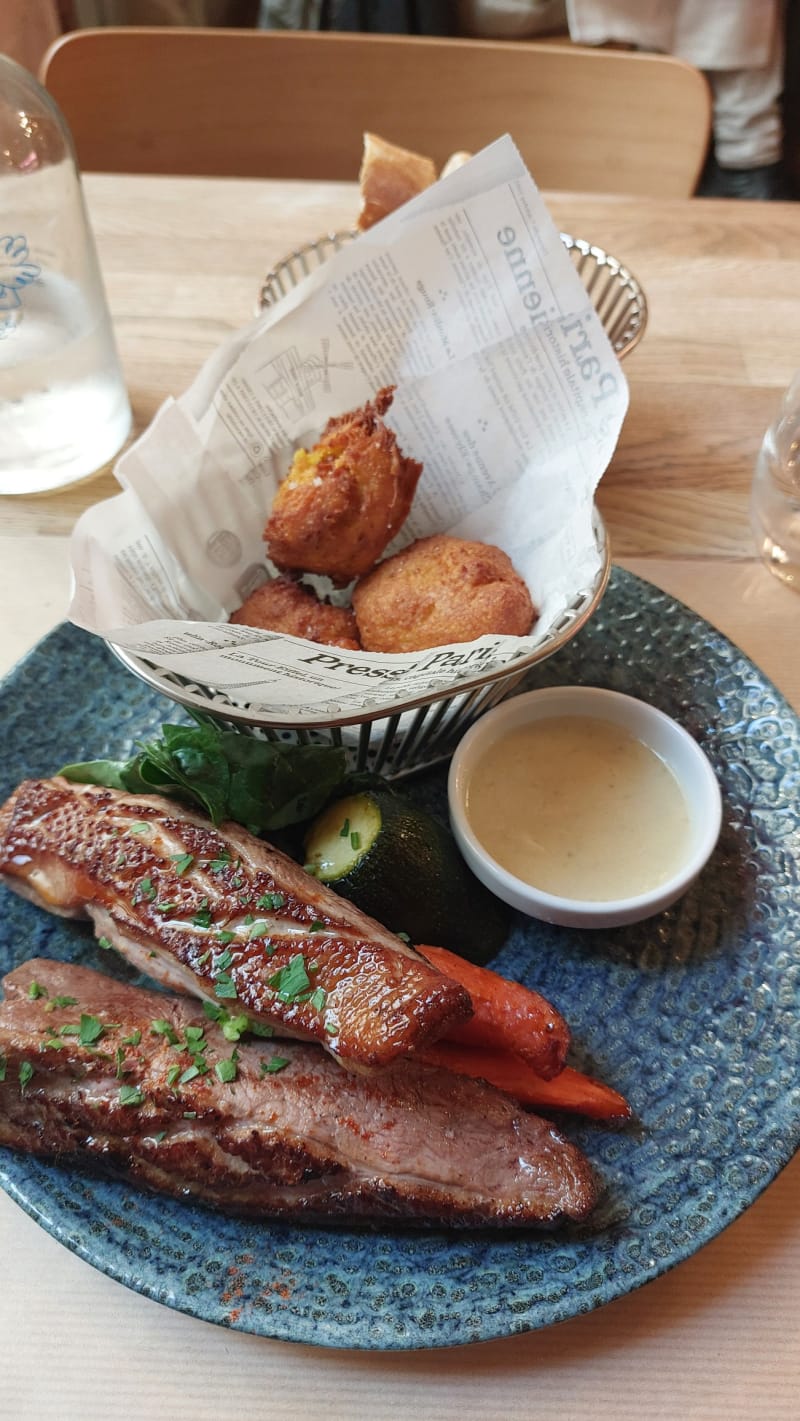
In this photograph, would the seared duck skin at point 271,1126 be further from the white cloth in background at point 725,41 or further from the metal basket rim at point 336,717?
the white cloth in background at point 725,41

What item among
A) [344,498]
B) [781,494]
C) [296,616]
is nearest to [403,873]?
[296,616]

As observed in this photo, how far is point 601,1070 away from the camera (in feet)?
3.47

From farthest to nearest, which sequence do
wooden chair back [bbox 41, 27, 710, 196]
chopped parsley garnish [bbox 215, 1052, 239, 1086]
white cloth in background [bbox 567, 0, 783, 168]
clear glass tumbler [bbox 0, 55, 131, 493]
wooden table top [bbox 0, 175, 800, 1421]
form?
1. white cloth in background [bbox 567, 0, 783, 168]
2. wooden chair back [bbox 41, 27, 710, 196]
3. clear glass tumbler [bbox 0, 55, 131, 493]
4. chopped parsley garnish [bbox 215, 1052, 239, 1086]
5. wooden table top [bbox 0, 175, 800, 1421]

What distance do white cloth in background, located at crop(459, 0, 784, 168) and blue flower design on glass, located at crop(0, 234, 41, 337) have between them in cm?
235

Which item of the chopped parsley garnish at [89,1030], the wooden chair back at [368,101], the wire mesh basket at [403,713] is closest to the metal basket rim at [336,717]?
the wire mesh basket at [403,713]

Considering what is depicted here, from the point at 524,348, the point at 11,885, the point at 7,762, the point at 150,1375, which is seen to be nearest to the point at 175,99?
the point at 524,348

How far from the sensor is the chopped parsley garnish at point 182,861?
3.49 ft

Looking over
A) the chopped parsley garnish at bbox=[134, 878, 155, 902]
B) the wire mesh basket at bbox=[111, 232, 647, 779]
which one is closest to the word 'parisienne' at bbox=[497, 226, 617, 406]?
the wire mesh basket at bbox=[111, 232, 647, 779]

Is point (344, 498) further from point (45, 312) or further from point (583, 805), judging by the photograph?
point (45, 312)

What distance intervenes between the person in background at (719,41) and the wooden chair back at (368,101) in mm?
1194

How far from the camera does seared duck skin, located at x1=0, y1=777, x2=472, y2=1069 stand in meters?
0.94

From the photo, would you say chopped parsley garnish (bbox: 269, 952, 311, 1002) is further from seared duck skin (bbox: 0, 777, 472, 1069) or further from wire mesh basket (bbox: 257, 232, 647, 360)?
wire mesh basket (bbox: 257, 232, 647, 360)

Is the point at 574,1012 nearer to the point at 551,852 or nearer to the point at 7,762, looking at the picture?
the point at 551,852

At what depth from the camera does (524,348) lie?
138 cm
